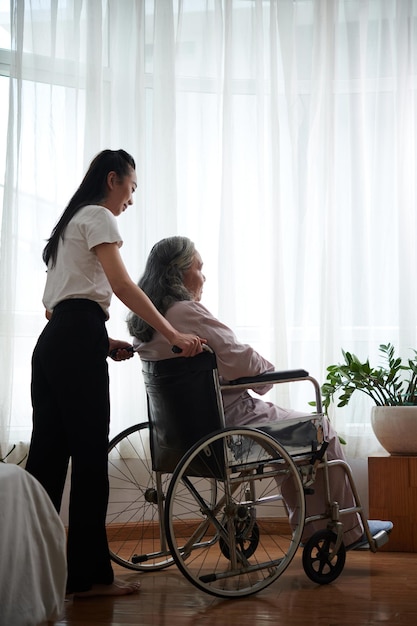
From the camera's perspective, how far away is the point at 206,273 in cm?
341

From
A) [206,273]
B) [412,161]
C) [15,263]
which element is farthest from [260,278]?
[15,263]

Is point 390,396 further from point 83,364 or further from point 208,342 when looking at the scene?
point 83,364

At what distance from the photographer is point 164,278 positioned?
97.6 inches

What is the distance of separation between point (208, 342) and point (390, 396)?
108 centimetres

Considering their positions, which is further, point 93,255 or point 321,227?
point 321,227

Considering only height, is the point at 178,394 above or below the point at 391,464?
above

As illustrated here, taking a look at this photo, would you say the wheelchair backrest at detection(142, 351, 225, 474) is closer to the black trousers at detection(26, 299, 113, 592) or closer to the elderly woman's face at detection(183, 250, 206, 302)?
the black trousers at detection(26, 299, 113, 592)

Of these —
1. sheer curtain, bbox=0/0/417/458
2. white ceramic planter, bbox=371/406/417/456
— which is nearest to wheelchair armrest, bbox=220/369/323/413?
white ceramic planter, bbox=371/406/417/456

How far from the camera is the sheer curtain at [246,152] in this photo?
10.9 feet

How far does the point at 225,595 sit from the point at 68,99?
7.29ft

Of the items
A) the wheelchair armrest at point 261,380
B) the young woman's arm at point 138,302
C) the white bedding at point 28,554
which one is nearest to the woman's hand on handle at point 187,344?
the young woman's arm at point 138,302

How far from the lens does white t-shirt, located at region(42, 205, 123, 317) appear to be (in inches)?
86.7

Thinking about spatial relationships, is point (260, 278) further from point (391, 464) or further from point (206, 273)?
point (391, 464)

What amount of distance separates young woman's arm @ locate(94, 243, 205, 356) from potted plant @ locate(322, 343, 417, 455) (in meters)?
0.97
